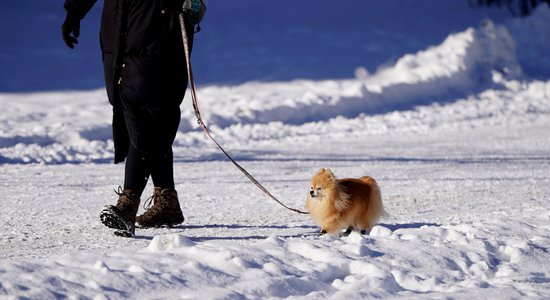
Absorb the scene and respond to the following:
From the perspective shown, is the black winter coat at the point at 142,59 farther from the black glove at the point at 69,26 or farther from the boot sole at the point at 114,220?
the boot sole at the point at 114,220

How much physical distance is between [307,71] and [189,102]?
390cm

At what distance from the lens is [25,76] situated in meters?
15.4

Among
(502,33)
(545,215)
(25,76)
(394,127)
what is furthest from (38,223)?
(502,33)

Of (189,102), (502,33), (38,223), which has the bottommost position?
(38,223)

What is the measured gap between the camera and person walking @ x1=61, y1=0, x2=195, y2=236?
192 inches

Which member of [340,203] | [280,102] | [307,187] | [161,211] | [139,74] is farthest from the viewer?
[280,102]

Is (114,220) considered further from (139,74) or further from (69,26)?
(69,26)

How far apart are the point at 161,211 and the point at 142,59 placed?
3.01ft

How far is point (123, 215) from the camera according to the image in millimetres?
4953

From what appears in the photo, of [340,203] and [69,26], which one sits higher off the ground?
[69,26]

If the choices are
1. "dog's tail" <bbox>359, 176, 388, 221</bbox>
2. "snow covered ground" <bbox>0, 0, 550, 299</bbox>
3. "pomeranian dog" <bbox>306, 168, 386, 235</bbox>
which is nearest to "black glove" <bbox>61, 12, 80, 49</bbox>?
"snow covered ground" <bbox>0, 0, 550, 299</bbox>

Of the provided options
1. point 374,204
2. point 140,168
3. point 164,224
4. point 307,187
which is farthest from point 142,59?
point 307,187

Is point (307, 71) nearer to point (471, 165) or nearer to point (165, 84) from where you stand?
point (471, 165)

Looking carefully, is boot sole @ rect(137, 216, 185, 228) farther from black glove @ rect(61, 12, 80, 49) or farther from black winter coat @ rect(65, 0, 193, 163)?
black glove @ rect(61, 12, 80, 49)
